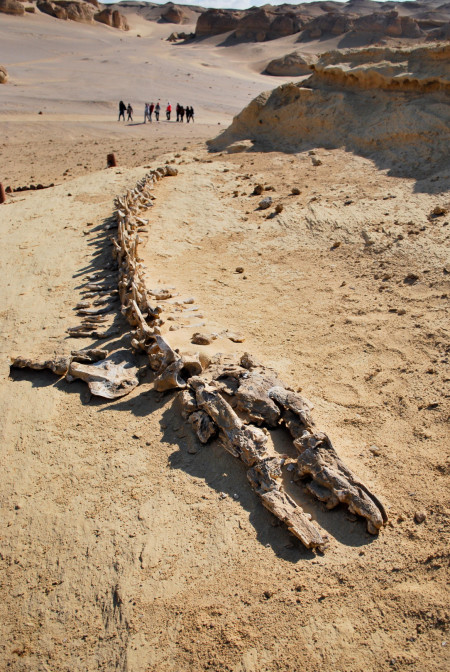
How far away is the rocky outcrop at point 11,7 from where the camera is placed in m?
51.8

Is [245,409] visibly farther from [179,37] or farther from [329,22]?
[179,37]

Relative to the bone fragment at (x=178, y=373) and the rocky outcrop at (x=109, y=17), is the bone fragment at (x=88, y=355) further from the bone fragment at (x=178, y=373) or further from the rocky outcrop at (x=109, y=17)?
the rocky outcrop at (x=109, y=17)

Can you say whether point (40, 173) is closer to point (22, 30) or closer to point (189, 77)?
point (189, 77)

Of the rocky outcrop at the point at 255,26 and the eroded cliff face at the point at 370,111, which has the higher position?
the rocky outcrop at the point at 255,26

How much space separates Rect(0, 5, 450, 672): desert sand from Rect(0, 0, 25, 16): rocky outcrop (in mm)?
54873

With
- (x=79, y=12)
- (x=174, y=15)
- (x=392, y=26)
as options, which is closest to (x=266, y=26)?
(x=392, y=26)

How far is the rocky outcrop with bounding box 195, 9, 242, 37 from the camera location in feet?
206

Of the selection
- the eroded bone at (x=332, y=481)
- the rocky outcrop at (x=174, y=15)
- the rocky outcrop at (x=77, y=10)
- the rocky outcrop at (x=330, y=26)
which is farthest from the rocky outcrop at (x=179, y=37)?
the eroded bone at (x=332, y=481)

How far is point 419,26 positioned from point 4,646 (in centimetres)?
6508

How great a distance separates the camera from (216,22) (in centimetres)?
6291

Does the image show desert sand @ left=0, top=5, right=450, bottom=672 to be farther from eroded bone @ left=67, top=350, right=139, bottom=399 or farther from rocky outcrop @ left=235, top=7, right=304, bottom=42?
rocky outcrop @ left=235, top=7, right=304, bottom=42

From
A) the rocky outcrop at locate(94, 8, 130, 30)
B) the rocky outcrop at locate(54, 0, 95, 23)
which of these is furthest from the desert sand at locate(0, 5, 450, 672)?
the rocky outcrop at locate(94, 8, 130, 30)

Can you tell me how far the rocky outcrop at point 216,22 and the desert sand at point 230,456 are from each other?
63.0 m

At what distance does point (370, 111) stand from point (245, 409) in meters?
9.89
